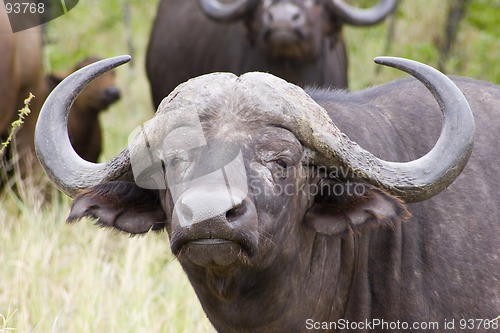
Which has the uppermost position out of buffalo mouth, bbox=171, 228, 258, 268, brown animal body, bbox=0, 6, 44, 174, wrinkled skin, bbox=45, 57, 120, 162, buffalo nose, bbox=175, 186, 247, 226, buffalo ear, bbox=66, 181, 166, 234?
buffalo nose, bbox=175, 186, 247, 226

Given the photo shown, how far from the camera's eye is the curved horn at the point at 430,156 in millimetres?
3918

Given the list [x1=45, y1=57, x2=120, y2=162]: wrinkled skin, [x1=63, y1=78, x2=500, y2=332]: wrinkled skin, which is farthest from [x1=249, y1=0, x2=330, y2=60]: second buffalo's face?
[x1=63, y1=78, x2=500, y2=332]: wrinkled skin

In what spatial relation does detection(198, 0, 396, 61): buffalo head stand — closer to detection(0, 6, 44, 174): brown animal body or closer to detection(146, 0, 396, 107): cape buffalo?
detection(146, 0, 396, 107): cape buffalo

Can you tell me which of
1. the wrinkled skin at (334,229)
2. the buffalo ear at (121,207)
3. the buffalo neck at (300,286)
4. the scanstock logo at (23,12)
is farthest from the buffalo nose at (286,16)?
the buffalo ear at (121,207)

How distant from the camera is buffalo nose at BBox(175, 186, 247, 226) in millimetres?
3533

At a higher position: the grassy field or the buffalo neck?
the buffalo neck

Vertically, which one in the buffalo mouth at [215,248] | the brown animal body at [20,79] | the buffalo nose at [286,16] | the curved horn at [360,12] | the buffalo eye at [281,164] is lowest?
the curved horn at [360,12]

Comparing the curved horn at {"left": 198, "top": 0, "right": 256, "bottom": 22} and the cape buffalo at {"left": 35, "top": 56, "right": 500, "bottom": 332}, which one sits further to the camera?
the curved horn at {"left": 198, "top": 0, "right": 256, "bottom": 22}

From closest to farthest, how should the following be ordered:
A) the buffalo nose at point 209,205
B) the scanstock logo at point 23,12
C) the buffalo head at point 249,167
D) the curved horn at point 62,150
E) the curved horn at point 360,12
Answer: the buffalo nose at point 209,205 → the buffalo head at point 249,167 → the curved horn at point 62,150 → the scanstock logo at point 23,12 → the curved horn at point 360,12

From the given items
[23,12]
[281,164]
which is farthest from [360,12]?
[281,164]

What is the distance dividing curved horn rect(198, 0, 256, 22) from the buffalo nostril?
22.6 feet

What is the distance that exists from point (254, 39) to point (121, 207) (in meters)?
6.36

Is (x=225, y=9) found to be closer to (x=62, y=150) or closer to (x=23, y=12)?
(x=23, y=12)

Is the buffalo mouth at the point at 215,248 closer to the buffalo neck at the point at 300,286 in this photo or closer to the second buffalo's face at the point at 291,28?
the buffalo neck at the point at 300,286
